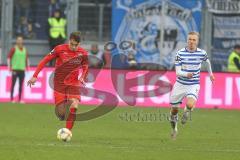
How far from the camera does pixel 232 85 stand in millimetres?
27109

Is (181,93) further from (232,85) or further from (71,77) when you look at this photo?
(232,85)

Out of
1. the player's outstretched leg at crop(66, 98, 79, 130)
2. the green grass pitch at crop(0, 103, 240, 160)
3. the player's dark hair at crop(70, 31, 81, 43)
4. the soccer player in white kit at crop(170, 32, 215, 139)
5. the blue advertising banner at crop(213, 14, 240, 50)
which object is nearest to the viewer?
the green grass pitch at crop(0, 103, 240, 160)

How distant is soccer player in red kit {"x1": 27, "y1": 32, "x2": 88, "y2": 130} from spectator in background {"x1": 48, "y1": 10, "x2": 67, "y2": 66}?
13.8 meters

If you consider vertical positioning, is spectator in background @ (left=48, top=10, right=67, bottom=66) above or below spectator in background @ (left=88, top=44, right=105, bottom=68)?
above

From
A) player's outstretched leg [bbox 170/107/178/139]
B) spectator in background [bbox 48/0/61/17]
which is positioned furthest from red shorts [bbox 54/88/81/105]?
spectator in background [bbox 48/0/61/17]

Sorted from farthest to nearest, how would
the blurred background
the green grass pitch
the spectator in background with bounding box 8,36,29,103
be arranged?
the blurred background < the spectator in background with bounding box 8,36,29,103 < the green grass pitch

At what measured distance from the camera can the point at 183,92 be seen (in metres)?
17.2

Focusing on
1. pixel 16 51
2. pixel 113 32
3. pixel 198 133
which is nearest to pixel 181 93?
pixel 198 133

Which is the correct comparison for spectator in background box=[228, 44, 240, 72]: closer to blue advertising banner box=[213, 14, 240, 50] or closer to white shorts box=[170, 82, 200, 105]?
Answer: blue advertising banner box=[213, 14, 240, 50]

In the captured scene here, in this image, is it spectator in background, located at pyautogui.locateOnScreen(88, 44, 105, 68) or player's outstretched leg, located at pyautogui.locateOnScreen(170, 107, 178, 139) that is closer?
player's outstretched leg, located at pyautogui.locateOnScreen(170, 107, 178, 139)

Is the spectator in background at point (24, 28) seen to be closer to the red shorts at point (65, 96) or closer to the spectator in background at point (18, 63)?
the spectator in background at point (18, 63)

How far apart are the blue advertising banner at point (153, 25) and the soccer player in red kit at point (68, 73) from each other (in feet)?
44.6

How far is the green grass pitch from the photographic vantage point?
553 inches

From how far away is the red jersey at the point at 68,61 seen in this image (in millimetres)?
16203
